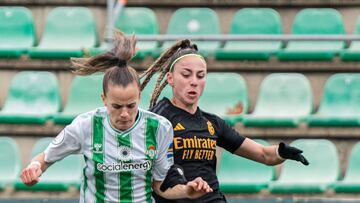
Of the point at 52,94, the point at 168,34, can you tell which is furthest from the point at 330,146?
the point at 52,94

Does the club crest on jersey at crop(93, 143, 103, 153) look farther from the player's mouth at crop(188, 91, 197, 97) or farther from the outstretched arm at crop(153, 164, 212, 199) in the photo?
the player's mouth at crop(188, 91, 197, 97)

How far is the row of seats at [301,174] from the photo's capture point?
Answer: 30.0ft

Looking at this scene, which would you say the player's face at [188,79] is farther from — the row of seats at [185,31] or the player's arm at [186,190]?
the row of seats at [185,31]

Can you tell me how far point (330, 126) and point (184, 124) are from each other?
3491mm

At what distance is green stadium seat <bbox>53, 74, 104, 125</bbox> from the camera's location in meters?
9.70

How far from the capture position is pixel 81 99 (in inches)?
387

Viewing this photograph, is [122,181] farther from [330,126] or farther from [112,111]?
[330,126]

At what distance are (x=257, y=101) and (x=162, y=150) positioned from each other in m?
3.96

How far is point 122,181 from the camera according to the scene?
5.83m

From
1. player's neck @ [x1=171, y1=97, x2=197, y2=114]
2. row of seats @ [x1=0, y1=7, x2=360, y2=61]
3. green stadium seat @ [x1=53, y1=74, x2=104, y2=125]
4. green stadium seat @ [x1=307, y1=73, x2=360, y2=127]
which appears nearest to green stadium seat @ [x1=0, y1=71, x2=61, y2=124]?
green stadium seat @ [x1=53, y1=74, x2=104, y2=125]

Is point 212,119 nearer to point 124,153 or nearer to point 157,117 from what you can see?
point 157,117

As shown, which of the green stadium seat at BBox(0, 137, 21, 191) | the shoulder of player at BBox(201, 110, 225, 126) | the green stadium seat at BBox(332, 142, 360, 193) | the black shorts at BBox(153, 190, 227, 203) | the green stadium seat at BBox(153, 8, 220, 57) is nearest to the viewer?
the black shorts at BBox(153, 190, 227, 203)

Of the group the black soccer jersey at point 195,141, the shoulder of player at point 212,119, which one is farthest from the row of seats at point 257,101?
the black soccer jersey at point 195,141

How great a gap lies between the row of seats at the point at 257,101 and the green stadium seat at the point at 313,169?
0.70ft
